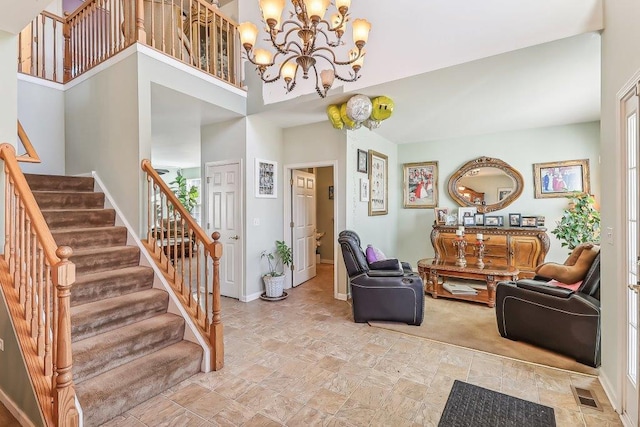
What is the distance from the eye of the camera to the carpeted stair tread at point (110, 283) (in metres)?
2.40

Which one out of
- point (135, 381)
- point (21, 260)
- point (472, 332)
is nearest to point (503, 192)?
point (472, 332)

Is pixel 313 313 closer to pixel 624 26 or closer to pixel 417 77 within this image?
pixel 417 77

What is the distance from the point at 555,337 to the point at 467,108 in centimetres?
284

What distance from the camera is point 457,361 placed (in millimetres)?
2660

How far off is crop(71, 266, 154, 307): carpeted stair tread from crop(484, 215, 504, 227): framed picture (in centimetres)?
507

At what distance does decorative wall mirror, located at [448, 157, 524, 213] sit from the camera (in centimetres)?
516

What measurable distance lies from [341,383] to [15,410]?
2.13 m

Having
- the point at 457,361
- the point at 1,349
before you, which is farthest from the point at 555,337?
Answer: the point at 1,349

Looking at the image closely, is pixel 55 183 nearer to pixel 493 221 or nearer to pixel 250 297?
pixel 250 297

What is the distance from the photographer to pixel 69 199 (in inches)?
124

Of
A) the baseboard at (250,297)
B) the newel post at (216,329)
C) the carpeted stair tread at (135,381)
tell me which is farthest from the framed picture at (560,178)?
the carpeted stair tread at (135,381)

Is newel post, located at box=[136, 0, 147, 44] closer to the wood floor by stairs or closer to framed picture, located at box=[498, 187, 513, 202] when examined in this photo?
the wood floor by stairs

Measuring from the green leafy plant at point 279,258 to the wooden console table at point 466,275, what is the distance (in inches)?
79.7

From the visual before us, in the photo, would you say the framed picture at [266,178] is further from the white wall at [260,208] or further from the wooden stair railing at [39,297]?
the wooden stair railing at [39,297]
